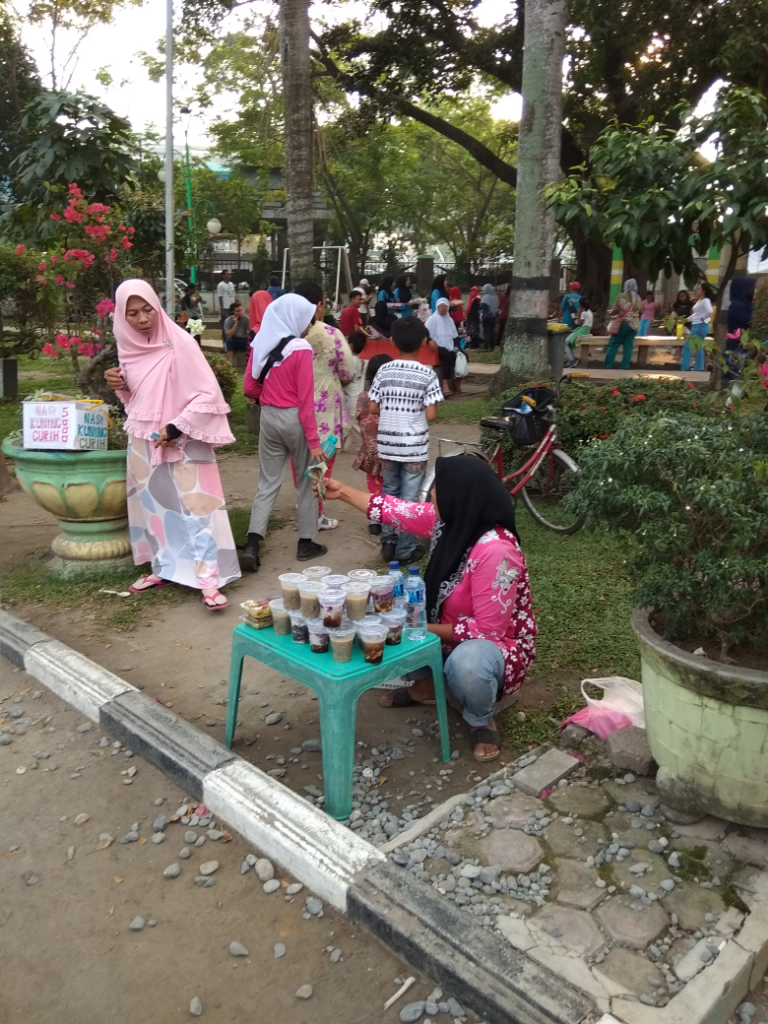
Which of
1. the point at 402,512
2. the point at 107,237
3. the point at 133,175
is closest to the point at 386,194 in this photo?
the point at 133,175

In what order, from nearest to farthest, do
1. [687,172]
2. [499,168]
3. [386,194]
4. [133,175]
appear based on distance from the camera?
[687,172] < [133,175] < [499,168] < [386,194]

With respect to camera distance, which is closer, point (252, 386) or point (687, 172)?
point (687, 172)

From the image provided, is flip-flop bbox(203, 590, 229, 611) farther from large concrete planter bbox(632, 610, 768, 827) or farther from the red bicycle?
large concrete planter bbox(632, 610, 768, 827)

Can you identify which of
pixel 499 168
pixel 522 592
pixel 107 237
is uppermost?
pixel 499 168

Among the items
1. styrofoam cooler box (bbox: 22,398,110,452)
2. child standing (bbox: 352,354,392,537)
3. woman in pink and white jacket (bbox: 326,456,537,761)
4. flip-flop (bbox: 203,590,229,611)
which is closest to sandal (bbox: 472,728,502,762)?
woman in pink and white jacket (bbox: 326,456,537,761)

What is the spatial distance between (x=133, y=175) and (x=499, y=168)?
391 inches

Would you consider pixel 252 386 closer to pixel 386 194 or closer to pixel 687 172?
pixel 687 172

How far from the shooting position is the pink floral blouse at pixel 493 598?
323cm

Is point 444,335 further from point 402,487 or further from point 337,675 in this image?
point 337,675

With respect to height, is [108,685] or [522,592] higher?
[522,592]

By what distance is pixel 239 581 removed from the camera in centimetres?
535

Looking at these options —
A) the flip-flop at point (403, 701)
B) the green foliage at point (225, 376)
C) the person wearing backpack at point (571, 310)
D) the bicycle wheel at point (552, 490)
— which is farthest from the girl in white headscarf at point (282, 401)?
the person wearing backpack at point (571, 310)

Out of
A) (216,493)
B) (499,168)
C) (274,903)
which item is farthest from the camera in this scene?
(499,168)

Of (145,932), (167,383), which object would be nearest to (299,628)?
(145,932)
